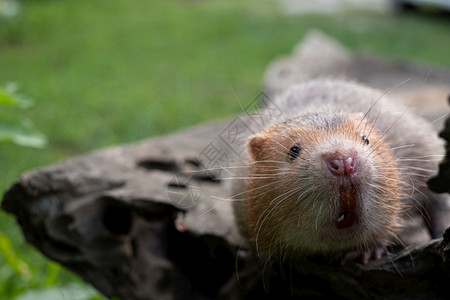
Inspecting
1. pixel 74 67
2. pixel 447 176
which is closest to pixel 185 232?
pixel 447 176

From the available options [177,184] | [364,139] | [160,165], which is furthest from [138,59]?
[364,139]

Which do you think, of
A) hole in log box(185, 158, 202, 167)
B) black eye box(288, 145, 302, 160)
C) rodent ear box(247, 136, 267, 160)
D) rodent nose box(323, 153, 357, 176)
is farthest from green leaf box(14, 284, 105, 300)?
rodent nose box(323, 153, 357, 176)

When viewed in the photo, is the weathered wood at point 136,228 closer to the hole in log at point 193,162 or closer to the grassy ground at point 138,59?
the hole in log at point 193,162

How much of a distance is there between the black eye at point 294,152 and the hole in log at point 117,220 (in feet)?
6.36

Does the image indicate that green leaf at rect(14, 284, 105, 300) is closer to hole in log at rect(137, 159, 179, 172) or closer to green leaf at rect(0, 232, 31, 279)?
green leaf at rect(0, 232, 31, 279)

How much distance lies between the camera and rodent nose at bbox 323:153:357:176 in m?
2.64

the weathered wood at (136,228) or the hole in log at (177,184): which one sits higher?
the hole in log at (177,184)

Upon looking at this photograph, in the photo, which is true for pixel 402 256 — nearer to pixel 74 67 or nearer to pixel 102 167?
pixel 102 167

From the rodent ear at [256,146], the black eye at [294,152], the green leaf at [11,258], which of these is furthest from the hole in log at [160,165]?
the black eye at [294,152]

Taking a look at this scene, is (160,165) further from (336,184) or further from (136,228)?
(336,184)

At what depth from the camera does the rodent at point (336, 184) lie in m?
2.73

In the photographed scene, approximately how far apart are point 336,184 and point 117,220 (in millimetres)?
2361

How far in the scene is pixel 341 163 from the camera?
2.64 m

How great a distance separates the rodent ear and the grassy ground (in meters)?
2.57
